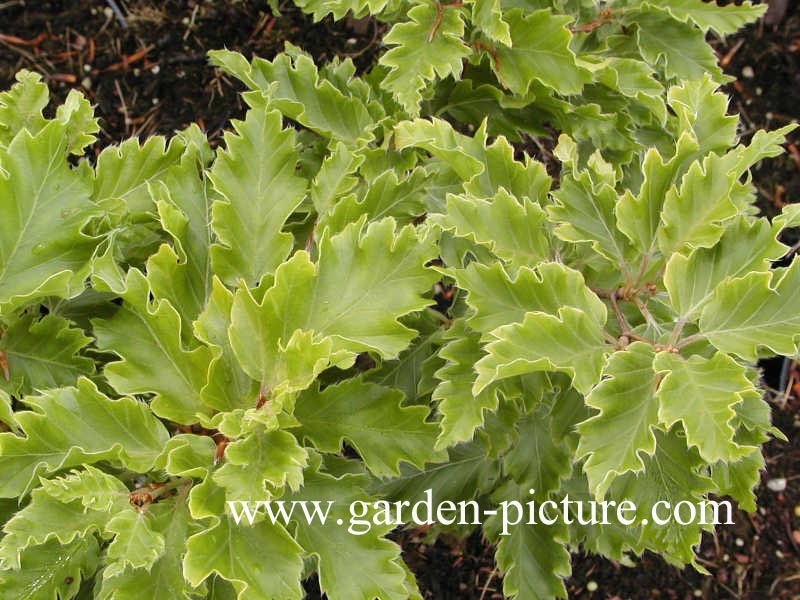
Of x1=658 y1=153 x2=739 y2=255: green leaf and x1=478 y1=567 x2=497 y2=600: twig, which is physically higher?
x1=658 y1=153 x2=739 y2=255: green leaf

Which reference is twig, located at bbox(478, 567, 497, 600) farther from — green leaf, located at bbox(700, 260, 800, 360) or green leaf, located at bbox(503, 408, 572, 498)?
green leaf, located at bbox(700, 260, 800, 360)

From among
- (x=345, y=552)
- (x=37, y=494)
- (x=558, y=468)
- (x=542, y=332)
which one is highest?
(x=542, y=332)

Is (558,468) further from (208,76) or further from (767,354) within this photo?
(208,76)

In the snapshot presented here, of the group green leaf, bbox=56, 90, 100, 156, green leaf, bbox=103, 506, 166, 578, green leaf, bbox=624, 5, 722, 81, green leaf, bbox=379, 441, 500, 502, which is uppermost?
green leaf, bbox=624, 5, 722, 81

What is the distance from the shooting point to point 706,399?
132 centimetres

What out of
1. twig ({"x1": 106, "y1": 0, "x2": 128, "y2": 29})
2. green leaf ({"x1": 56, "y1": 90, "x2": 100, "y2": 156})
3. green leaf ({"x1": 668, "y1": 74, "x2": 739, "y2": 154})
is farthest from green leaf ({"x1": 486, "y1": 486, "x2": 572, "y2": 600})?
twig ({"x1": 106, "y1": 0, "x2": 128, "y2": 29})

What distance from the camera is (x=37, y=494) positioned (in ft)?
4.25

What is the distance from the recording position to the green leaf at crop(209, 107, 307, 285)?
1.54 m

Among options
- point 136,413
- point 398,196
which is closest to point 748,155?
point 398,196

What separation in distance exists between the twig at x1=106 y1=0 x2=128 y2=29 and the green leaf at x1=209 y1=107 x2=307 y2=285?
206 cm

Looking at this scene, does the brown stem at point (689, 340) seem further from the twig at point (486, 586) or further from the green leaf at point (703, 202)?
the twig at point (486, 586)

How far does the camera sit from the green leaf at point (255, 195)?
154 centimetres

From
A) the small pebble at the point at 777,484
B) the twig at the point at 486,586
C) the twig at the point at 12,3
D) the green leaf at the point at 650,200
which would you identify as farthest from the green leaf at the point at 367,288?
the twig at the point at 12,3

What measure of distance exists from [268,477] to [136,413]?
30 centimetres
